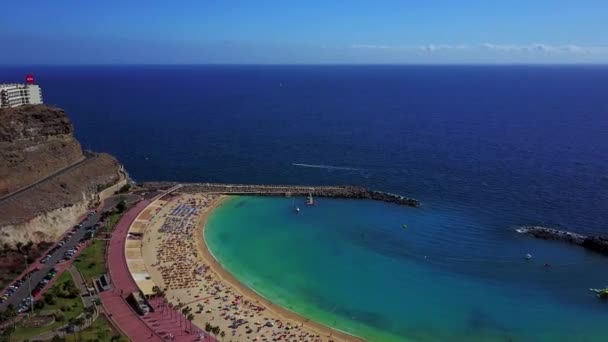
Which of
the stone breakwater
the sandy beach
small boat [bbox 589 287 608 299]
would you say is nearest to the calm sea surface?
small boat [bbox 589 287 608 299]

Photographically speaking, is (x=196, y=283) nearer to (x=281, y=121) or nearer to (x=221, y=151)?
(x=221, y=151)

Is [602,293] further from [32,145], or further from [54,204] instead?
[32,145]

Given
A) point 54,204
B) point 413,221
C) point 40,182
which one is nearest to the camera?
point 54,204

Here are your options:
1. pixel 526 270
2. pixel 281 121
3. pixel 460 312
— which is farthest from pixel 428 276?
pixel 281 121

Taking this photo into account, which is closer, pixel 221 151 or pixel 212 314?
pixel 212 314

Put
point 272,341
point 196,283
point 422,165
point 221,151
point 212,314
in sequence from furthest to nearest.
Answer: point 221,151
point 422,165
point 196,283
point 212,314
point 272,341

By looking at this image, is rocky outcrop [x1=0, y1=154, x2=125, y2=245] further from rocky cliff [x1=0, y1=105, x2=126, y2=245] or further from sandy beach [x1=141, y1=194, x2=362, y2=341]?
sandy beach [x1=141, y1=194, x2=362, y2=341]

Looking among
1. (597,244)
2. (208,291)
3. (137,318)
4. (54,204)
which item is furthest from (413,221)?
(54,204)
